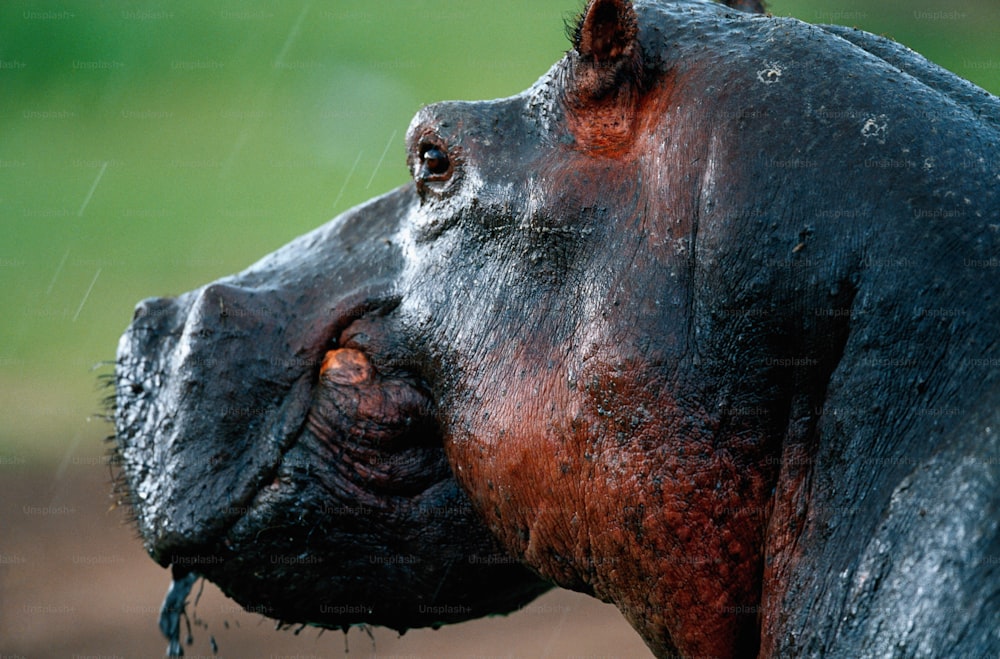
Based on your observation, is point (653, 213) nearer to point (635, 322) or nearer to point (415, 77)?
point (635, 322)

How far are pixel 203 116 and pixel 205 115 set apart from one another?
56 mm

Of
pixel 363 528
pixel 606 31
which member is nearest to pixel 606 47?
pixel 606 31

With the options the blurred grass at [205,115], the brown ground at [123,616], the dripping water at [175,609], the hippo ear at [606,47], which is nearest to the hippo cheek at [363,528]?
the dripping water at [175,609]

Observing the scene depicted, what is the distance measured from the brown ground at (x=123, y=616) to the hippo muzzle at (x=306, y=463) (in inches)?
209

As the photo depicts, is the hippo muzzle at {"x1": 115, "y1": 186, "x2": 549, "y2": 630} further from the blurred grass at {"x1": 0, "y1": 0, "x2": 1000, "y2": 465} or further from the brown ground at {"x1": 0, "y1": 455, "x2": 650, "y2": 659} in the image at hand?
the blurred grass at {"x1": 0, "y1": 0, "x2": 1000, "y2": 465}

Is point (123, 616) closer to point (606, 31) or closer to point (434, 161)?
point (434, 161)

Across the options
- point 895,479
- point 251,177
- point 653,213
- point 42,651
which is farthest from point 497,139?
point 251,177

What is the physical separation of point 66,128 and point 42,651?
462 inches

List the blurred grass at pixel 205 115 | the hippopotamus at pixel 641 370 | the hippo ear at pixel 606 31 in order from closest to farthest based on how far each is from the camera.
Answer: the hippopotamus at pixel 641 370
the hippo ear at pixel 606 31
the blurred grass at pixel 205 115

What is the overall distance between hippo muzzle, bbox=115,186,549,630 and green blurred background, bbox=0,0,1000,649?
9.93 metres

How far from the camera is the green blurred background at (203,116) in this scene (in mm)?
14883

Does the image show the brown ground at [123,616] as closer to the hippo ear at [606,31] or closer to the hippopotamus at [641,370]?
the hippopotamus at [641,370]

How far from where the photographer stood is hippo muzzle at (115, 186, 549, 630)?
305cm

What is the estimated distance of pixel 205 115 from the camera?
18.8 m
